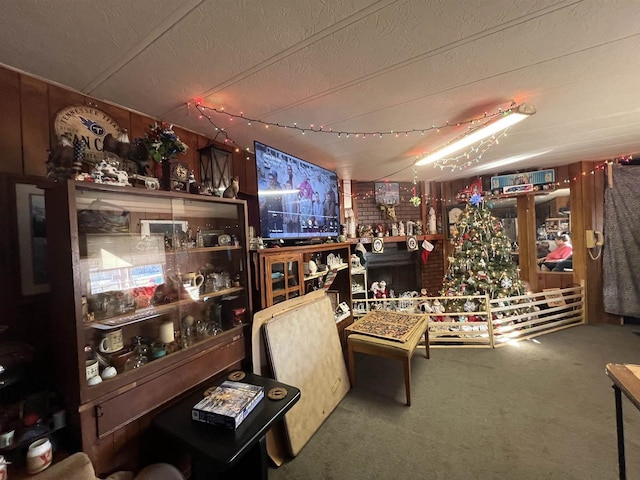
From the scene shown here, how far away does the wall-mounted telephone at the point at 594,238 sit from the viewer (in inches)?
145

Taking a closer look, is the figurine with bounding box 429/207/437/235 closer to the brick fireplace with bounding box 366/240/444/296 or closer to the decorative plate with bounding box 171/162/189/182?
the brick fireplace with bounding box 366/240/444/296

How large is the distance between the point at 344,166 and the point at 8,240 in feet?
9.57

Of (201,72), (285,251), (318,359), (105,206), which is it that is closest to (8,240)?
(105,206)

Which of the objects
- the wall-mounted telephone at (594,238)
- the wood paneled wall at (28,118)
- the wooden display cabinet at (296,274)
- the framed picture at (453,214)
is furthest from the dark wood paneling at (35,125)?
the wall-mounted telephone at (594,238)

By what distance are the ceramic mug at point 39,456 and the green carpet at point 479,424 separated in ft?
3.58

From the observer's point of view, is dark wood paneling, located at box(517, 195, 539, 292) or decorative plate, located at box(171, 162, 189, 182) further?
dark wood paneling, located at box(517, 195, 539, 292)

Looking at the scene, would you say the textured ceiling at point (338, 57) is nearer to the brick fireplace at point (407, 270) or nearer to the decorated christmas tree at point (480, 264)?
the decorated christmas tree at point (480, 264)

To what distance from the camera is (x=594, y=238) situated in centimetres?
371

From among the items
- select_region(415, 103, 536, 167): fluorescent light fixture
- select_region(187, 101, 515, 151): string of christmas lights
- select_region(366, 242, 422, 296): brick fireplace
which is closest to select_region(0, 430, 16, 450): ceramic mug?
select_region(187, 101, 515, 151): string of christmas lights

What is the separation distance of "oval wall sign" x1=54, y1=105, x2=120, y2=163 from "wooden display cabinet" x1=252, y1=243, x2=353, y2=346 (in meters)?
1.09

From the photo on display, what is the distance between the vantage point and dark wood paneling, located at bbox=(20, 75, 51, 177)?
1.32 m

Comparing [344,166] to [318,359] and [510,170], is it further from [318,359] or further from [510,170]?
[510,170]

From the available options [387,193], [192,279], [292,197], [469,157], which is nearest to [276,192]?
[292,197]

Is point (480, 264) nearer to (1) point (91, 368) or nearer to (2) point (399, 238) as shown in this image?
(2) point (399, 238)
